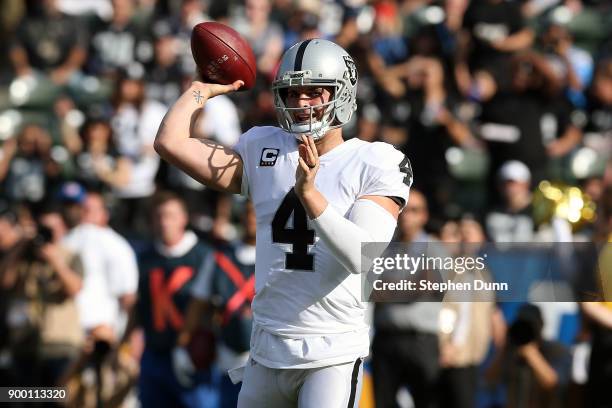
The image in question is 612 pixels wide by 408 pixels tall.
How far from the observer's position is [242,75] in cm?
455

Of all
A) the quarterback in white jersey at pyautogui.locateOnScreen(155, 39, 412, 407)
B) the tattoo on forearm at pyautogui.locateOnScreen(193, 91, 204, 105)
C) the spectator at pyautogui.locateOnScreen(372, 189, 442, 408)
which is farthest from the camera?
the spectator at pyautogui.locateOnScreen(372, 189, 442, 408)

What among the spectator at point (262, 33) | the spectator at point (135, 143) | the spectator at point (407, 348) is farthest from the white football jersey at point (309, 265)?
the spectator at point (262, 33)

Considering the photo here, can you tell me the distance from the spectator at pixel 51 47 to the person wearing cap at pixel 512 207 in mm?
4581

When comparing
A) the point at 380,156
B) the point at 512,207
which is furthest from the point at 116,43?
the point at 380,156

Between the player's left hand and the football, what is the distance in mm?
708

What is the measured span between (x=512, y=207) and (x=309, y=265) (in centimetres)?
482

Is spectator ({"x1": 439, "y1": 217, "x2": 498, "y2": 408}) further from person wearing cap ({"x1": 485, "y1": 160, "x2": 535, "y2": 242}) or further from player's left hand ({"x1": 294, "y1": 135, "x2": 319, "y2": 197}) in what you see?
player's left hand ({"x1": 294, "y1": 135, "x2": 319, "y2": 197})

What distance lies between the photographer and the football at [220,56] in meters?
4.52

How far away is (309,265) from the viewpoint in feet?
13.6

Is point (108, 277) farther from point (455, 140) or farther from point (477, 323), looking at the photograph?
point (455, 140)

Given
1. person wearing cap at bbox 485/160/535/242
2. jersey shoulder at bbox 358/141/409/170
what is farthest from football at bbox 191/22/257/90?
person wearing cap at bbox 485/160/535/242

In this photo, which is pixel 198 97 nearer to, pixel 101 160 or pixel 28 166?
pixel 101 160

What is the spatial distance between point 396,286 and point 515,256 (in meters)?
0.99

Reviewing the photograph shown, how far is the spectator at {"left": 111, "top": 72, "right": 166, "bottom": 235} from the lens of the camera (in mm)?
9648
